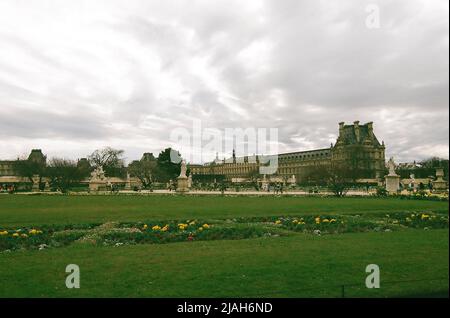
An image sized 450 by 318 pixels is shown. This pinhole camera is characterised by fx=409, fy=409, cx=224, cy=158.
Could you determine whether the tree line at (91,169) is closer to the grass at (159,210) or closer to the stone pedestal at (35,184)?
the stone pedestal at (35,184)

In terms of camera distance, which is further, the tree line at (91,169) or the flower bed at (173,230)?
the tree line at (91,169)

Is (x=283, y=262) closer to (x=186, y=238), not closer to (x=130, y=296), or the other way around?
(x=130, y=296)

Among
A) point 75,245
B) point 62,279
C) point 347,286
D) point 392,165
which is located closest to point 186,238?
point 75,245

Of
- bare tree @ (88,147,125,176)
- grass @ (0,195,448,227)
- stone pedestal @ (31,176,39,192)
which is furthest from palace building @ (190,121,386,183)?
grass @ (0,195,448,227)

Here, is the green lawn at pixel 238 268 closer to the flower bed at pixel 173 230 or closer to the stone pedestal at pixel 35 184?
the flower bed at pixel 173 230

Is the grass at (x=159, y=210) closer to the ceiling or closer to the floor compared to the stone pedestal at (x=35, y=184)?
closer to the floor

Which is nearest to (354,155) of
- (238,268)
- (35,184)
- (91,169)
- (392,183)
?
(392,183)

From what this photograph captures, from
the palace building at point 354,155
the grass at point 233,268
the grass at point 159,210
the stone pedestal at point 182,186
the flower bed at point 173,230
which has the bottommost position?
the grass at point 233,268

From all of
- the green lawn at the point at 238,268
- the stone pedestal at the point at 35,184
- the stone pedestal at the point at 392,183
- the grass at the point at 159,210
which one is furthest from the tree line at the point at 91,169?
the green lawn at the point at 238,268

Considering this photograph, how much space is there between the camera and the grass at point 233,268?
6.42 m

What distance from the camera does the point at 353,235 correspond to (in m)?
12.4

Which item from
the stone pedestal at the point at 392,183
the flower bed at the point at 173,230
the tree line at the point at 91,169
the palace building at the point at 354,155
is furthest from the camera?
the palace building at the point at 354,155

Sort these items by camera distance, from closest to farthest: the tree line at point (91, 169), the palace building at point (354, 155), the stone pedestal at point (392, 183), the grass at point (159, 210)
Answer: the grass at point (159, 210) < the stone pedestal at point (392, 183) < the tree line at point (91, 169) < the palace building at point (354, 155)

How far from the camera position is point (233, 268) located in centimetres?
789
